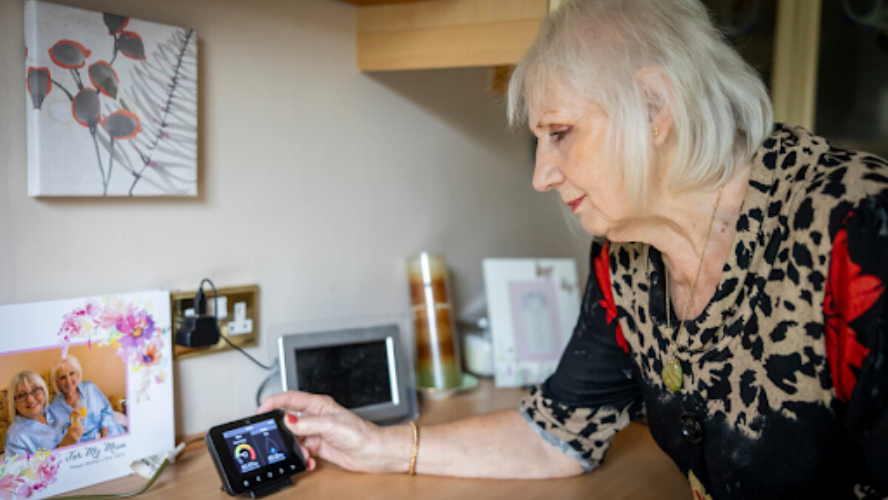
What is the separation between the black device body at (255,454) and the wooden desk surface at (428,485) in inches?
0.9

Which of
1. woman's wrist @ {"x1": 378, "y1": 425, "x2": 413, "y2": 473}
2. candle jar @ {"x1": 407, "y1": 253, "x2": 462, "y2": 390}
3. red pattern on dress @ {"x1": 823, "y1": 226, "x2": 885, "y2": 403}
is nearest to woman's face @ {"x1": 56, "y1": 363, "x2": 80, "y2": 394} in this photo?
woman's wrist @ {"x1": 378, "y1": 425, "x2": 413, "y2": 473}

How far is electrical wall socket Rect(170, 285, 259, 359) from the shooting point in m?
1.02

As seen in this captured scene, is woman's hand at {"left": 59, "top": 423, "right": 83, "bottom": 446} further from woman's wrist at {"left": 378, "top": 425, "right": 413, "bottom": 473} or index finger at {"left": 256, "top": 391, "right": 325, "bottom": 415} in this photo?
woman's wrist at {"left": 378, "top": 425, "right": 413, "bottom": 473}

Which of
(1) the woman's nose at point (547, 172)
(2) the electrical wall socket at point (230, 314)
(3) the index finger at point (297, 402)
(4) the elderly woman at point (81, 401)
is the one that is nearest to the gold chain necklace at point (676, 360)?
(1) the woman's nose at point (547, 172)

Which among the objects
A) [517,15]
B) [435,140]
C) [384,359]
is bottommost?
[384,359]

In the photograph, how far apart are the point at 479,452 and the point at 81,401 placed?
571 mm

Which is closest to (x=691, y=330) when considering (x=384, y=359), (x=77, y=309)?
(x=384, y=359)

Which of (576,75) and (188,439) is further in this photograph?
(188,439)

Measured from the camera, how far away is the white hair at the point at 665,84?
2.56 feet

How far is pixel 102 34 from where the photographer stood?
906mm

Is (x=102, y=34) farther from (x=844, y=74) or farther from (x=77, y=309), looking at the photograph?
(x=844, y=74)

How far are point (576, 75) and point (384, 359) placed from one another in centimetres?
64

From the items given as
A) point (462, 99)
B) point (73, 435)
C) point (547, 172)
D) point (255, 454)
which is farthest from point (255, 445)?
point (462, 99)

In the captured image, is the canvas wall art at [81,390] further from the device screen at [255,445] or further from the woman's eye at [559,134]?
the woman's eye at [559,134]
